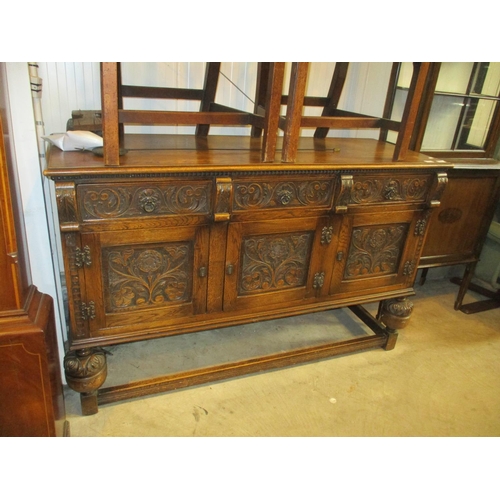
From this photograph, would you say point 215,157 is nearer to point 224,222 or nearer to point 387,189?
point 224,222

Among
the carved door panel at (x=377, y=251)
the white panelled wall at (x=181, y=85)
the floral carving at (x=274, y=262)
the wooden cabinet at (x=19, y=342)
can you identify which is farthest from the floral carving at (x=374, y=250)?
the wooden cabinet at (x=19, y=342)

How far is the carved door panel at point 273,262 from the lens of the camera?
70.2 inches

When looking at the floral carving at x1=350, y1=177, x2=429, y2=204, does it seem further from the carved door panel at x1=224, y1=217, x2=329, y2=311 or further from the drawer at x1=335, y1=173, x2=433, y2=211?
the carved door panel at x1=224, y1=217, x2=329, y2=311

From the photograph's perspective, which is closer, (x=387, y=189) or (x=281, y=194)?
(x=281, y=194)

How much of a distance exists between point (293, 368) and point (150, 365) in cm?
75

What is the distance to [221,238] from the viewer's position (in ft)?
5.64

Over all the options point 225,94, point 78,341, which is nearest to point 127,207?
point 78,341

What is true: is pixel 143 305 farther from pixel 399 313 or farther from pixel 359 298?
pixel 399 313

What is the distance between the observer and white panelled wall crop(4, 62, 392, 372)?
159cm

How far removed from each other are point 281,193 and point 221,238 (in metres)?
0.31

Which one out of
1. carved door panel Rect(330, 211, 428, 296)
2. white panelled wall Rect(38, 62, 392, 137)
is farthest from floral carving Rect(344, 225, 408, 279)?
white panelled wall Rect(38, 62, 392, 137)

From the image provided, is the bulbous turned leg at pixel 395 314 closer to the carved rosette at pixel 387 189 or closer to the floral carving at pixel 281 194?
the carved rosette at pixel 387 189

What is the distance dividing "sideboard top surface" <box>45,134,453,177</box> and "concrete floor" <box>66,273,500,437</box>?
1093 mm

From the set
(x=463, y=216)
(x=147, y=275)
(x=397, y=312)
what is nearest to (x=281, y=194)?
(x=147, y=275)
